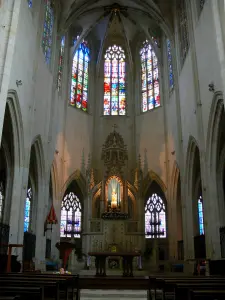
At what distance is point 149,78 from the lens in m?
27.1

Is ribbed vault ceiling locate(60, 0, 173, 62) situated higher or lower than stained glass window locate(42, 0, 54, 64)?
higher

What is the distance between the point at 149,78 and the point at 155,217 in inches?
431

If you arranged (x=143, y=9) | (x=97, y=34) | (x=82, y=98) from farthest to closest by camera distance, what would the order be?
1. (x=97, y=34)
2. (x=82, y=98)
3. (x=143, y=9)

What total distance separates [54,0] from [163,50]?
897cm

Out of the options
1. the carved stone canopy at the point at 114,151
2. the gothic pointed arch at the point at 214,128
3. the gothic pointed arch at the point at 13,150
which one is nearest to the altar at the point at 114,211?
the carved stone canopy at the point at 114,151

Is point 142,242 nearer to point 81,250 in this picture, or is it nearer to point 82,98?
point 81,250

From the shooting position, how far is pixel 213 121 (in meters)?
15.1

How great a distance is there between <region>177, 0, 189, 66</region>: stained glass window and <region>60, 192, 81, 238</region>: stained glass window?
1262 centimetres

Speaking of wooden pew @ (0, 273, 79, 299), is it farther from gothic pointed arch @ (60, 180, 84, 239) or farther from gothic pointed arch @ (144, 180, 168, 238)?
gothic pointed arch @ (144, 180, 168, 238)

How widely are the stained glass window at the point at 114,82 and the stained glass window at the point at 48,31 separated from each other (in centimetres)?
783

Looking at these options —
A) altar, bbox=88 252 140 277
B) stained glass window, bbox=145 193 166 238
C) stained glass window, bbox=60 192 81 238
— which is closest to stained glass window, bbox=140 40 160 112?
stained glass window, bbox=145 193 166 238

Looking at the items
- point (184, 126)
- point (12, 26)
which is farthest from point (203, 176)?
point (12, 26)

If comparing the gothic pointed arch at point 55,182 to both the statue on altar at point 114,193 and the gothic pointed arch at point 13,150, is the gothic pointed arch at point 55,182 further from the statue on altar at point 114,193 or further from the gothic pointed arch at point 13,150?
the gothic pointed arch at point 13,150

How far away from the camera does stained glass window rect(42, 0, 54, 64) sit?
19.9m
